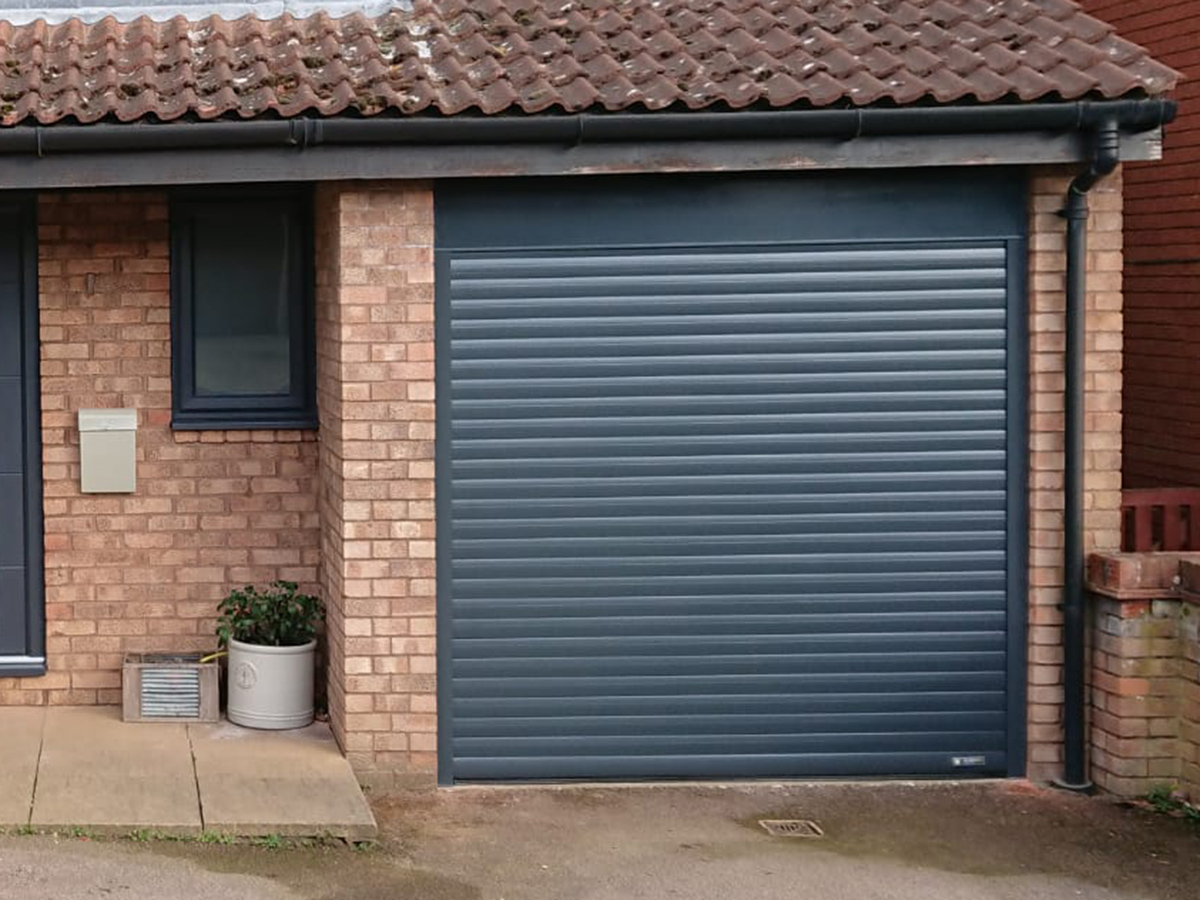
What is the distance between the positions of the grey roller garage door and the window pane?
1302 millimetres

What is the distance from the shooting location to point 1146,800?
338 inches

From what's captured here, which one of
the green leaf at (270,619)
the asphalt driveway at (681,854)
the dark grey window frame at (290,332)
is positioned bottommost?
the asphalt driveway at (681,854)

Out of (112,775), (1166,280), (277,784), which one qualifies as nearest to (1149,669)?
(1166,280)

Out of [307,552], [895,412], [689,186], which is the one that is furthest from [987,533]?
[307,552]

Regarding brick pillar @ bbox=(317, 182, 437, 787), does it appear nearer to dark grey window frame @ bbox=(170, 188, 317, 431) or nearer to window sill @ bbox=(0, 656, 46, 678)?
dark grey window frame @ bbox=(170, 188, 317, 431)

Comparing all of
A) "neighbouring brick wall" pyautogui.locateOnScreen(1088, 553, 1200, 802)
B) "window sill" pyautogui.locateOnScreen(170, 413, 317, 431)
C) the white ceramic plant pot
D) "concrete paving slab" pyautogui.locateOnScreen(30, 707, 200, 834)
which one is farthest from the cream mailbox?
"neighbouring brick wall" pyautogui.locateOnScreen(1088, 553, 1200, 802)

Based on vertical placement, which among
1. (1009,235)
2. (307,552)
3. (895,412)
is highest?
(1009,235)

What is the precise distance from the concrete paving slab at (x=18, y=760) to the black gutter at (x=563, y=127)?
99.8 inches

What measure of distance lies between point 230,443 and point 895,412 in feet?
10.2

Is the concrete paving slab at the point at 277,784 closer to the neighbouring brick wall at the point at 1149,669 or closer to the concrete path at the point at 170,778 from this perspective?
the concrete path at the point at 170,778

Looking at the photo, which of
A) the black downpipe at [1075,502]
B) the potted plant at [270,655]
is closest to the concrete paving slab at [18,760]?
the potted plant at [270,655]

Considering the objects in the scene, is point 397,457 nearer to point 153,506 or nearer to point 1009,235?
point 153,506

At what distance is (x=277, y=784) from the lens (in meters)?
8.33

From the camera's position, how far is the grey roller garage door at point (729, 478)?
28.5 feet
